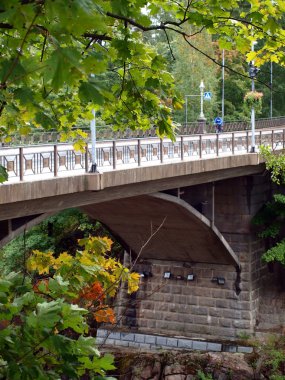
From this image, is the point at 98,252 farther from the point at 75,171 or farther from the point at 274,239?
the point at 274,239

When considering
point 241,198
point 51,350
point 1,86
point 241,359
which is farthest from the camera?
point 241,198

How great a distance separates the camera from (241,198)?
24.0m

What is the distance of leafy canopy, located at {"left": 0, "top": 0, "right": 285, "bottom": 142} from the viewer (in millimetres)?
2754

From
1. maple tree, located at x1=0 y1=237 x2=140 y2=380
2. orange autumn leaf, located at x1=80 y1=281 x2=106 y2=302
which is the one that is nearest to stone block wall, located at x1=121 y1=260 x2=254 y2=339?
orange autumn leaf, located at x1=80 y1=281 x2=106 y2=302

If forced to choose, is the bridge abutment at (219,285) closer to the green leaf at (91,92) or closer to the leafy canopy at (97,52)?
the leafy canopy at (97,52)

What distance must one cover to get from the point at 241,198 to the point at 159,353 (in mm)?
5212

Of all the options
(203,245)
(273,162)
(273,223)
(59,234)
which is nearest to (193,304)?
(203,245)

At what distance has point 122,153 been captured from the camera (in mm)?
16453

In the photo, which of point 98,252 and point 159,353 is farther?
point 159,353

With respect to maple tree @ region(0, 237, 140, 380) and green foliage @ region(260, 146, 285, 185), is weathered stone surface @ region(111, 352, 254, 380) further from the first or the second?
maple tree @ region(0, 237, 140, 380)

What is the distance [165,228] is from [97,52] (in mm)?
19794

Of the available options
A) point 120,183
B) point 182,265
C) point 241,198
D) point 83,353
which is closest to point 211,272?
point 182,265

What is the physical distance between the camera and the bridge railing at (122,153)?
13.0 meters

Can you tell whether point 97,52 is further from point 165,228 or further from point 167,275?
point 167,275
